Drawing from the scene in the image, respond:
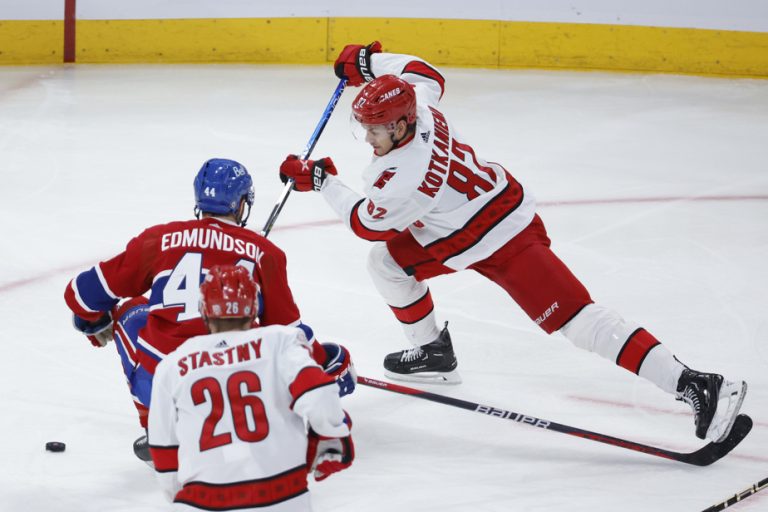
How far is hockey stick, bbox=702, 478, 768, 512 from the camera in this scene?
276 centimetres

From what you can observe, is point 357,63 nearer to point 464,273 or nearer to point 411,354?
point 411,354

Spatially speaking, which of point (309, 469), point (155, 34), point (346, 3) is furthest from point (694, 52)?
point (309, 469)

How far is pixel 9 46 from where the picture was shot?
8227 mm

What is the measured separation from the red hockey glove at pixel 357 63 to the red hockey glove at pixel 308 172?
0.53 metres

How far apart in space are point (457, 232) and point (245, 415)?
4.53ft

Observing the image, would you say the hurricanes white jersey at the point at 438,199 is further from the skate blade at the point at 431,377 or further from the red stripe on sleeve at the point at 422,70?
the skate blade at the point at 431,377

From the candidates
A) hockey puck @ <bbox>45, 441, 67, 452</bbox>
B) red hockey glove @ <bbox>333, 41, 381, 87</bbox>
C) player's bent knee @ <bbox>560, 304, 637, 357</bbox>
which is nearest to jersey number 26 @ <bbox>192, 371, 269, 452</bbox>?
hockey puck @ <bbox>45, 441, 67, 452</bbox>

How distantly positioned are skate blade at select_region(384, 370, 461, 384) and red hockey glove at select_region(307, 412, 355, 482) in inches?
56.1

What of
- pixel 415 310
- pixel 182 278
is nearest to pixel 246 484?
pixel 182 278

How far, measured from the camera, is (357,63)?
3803 mm

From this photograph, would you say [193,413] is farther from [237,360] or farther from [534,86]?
[534,86]

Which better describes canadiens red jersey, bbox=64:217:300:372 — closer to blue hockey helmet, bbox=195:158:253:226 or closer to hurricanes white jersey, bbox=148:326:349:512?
blue hockey helmet, bbox=195:158:253:226

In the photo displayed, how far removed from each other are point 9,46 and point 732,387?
6.53 m

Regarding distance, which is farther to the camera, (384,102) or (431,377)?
(431,377)
